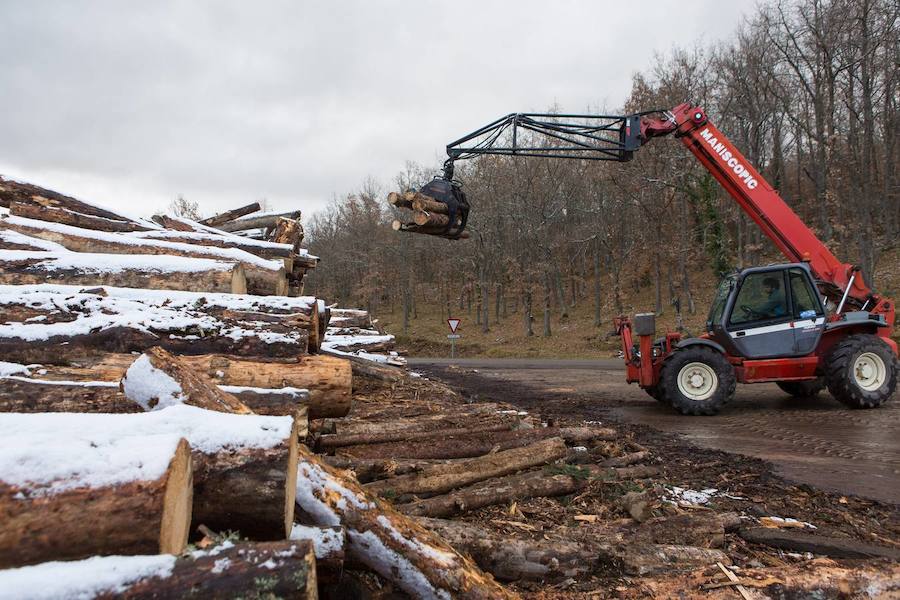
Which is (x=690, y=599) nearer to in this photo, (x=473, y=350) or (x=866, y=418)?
(x=866, y=418)

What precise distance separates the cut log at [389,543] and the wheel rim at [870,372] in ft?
28.2

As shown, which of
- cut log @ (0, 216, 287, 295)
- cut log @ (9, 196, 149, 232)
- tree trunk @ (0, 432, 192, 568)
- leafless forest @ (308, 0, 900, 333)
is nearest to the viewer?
tree trunk @ (0, 432, 192, 568)

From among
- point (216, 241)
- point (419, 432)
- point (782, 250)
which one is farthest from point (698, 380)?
point (216, 241)

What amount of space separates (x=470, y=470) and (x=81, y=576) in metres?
3.27

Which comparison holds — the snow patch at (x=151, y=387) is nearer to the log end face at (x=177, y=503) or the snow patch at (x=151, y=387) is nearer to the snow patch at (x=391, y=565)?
the log end face at (x=177, y=503)

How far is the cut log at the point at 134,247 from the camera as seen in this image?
20.6 ft

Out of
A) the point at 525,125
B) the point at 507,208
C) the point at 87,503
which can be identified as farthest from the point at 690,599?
the point at 507,208

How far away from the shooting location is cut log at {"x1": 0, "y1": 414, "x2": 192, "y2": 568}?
6.15 feet

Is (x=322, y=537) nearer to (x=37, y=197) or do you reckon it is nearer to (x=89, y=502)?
(x=89, y=502)

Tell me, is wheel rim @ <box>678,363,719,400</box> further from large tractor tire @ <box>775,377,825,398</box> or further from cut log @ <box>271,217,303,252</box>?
cut log @ <box>271,217,303,252</box>

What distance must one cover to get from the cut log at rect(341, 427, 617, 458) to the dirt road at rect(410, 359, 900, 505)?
8.24 ft

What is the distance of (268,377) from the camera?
4555 mm

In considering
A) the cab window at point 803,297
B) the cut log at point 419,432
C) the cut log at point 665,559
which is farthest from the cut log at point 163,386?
the cab window at point 803,297

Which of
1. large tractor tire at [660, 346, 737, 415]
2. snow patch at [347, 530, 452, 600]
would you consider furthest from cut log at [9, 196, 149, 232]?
large tractor tire at [660, 346, 737, 415]
